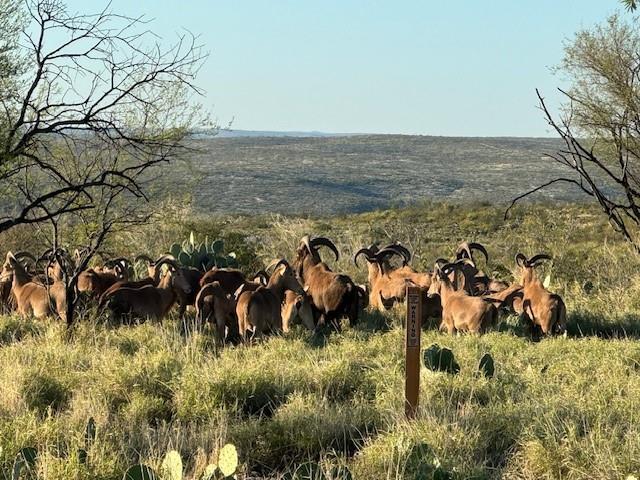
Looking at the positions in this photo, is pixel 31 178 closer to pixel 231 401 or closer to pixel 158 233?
pixel 158 233

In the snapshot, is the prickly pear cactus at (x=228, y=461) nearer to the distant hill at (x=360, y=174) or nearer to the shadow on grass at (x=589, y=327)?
the shadow on grass at (x=589, y=327)

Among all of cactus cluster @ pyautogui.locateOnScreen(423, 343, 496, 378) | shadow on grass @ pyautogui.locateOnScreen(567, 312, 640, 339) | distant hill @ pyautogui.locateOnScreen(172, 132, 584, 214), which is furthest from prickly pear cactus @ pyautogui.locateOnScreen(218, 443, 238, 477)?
distant hill @ pyautogui.locateOnScreen(172, 132, 584, 214)

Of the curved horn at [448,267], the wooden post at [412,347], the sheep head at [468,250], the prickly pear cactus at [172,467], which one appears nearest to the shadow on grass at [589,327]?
the curved horn at [448,267]

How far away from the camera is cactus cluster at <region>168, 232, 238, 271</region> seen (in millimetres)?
16203

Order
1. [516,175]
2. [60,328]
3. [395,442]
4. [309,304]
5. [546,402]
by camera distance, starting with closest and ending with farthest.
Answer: [395,442] < [546,402] < [60,328] < [309,304] < [516,175]

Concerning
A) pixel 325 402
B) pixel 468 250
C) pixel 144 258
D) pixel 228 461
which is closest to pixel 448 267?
pixel 468 250

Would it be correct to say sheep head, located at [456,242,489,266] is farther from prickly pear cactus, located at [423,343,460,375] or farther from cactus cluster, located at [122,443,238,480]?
cactus cluster, located at [122,443,238,480]

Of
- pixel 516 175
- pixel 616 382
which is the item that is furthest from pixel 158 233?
pixel 516 175

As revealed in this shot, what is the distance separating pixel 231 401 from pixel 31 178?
434 inches

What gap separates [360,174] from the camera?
77500 mm

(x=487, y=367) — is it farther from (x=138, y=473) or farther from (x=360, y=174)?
(x=360, y=174)

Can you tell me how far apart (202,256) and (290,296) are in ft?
16.1

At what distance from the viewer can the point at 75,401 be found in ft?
24.9

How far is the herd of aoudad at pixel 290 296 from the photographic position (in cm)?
1132
